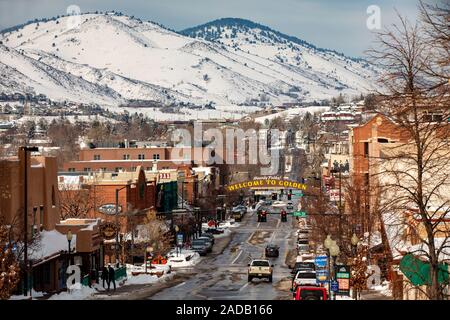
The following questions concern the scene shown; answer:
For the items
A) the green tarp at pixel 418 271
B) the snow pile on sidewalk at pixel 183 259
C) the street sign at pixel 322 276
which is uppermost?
the green tarp at pixel 418 271

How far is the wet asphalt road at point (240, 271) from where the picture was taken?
135 feet

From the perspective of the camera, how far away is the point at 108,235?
182ft

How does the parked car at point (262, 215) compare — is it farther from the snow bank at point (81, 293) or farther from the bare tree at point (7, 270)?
the bare tree at point (7, 270)

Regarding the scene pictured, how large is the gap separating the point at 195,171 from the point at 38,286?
88.7 metres

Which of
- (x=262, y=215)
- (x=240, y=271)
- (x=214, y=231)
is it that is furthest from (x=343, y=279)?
(x=262, y=215)

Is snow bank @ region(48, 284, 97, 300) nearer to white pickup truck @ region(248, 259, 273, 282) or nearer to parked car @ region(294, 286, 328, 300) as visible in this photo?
white pickup truck @ region(248, 259, 273, 282)

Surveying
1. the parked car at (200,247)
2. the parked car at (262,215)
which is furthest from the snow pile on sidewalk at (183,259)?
the parked car at (262,215)

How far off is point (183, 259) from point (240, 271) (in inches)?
359

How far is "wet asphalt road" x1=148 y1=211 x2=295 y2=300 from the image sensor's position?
135ft

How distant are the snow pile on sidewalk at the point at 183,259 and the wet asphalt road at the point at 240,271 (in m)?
0.67

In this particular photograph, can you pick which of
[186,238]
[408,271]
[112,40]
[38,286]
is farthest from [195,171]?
[408,271]

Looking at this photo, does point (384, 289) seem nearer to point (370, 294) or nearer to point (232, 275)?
point (370, 294)

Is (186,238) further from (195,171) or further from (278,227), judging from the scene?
(195,171)

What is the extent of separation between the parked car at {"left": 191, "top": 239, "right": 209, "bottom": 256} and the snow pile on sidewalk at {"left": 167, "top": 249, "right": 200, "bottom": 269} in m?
0.99
